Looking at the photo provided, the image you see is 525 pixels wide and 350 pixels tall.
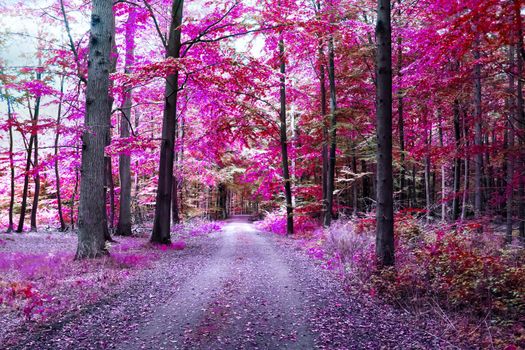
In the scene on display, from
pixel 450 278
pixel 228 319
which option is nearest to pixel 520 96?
pixel 450 278

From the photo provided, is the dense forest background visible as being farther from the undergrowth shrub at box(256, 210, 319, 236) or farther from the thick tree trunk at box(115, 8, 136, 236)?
the undergrowth shrub at box(256, 210, 319, 236)

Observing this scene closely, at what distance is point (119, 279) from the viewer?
7172mm

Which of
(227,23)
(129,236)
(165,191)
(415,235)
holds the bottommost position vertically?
(129,236)

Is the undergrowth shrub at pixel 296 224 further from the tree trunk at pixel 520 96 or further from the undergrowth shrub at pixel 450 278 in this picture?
the undergrowth shrub at pixel 450 278

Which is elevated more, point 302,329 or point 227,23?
point 227,23

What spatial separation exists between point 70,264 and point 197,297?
3.90 meters

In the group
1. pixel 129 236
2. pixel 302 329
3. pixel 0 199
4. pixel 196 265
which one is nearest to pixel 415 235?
pixel 302 329

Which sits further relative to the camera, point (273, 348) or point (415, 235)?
point (415, 235)

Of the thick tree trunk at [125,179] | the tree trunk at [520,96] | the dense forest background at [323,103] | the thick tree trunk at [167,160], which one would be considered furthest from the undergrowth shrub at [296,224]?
the thick tree trunk at [125,179]

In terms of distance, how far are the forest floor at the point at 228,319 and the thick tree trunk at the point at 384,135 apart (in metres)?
1.20

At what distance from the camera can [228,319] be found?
17.0ft

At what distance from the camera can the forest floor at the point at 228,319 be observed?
4.34 meters

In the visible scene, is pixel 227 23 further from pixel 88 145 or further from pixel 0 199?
pixel 0 199

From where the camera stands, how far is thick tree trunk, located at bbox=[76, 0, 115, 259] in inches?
353
